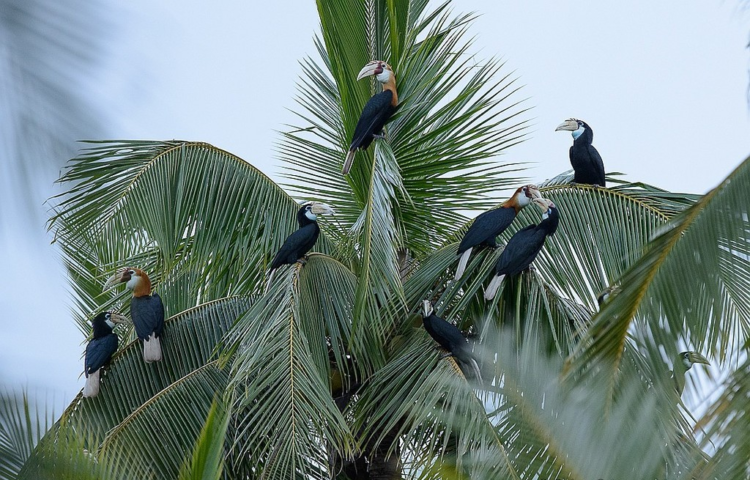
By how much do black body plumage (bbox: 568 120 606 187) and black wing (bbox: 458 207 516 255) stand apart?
94cm

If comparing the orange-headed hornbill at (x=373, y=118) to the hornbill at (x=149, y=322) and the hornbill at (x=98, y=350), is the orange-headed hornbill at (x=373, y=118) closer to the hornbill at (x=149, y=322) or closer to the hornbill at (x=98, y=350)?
the hornbill at (x=149, y=322)

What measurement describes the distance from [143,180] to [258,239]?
0.94 m

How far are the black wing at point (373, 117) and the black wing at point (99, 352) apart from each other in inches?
83.5

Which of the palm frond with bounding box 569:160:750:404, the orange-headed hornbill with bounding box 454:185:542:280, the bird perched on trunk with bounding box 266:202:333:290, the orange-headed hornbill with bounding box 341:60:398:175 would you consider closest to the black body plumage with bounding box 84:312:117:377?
the bird perched on trunk with bounding box 266:202:333:290

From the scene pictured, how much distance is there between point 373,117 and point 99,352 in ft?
7.97

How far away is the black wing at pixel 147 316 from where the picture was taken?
577cm

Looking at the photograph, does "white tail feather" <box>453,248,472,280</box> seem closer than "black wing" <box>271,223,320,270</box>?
Yes

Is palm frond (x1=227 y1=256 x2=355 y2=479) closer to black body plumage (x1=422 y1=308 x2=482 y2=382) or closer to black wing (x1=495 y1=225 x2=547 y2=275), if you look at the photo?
black body plumage (x1=422 y1=308 x2=482 y2=382)

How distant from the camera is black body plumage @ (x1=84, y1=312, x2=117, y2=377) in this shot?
566 cm

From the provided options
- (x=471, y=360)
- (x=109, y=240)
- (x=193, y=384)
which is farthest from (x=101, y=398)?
(x=471, y=360)

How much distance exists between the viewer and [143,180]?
19.4ft

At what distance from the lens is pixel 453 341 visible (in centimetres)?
504

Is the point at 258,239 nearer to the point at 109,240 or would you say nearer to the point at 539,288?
the point at 109,240

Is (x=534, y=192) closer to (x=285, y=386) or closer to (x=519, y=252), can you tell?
(x=519, y=252)
